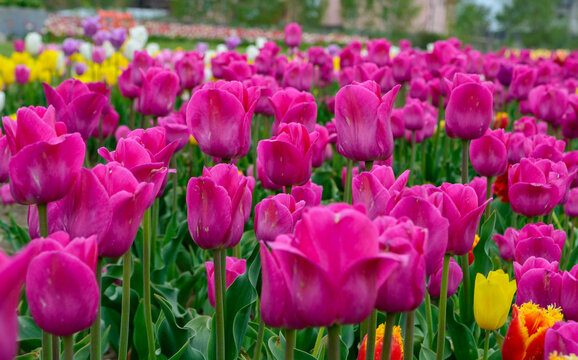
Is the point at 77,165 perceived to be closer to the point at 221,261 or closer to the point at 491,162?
the point at 221,261

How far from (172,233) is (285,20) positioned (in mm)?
31293

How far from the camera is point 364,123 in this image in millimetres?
1552

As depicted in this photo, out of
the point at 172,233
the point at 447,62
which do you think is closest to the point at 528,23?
the point at 447,62

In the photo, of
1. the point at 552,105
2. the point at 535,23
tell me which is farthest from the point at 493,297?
the point at 535,23

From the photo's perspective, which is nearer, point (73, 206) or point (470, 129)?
point (73, 206)

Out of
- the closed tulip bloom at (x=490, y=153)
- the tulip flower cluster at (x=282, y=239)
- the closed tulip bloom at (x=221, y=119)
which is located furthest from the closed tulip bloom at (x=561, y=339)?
the closed tulip bloom at (x=490, y=153)

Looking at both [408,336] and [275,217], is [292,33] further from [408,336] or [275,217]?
[408,336]

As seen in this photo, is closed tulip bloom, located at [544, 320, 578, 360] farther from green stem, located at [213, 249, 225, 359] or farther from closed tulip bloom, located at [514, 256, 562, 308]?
green stem, located at [213, 249, 225, 359]

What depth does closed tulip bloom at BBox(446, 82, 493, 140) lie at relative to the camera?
5.95 feet

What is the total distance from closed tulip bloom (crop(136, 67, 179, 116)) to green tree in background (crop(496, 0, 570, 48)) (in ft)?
106

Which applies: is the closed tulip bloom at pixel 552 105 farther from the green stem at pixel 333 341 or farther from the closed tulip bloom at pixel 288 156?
the green stem at pixel 333 341

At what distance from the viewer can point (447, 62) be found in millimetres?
4129

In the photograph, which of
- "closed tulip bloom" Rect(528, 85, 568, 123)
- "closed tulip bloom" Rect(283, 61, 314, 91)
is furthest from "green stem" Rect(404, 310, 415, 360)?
"closed tulip bloom" Rect(283, 61, 314, 91)

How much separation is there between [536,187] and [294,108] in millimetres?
672
